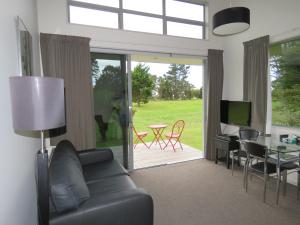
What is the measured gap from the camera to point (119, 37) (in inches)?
148

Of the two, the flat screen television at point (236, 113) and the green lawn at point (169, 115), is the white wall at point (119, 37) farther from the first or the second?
the green lawn at point (169, 115)

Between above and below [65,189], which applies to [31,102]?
above

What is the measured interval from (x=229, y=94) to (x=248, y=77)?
27.1 inches

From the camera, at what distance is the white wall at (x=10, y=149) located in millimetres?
1447

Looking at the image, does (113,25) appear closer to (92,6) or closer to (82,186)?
(92,6)

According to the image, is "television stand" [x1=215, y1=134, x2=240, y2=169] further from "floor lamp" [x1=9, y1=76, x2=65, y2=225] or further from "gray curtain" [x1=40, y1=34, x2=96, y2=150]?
"floor lamp" [x1=9, y1=76, x2=65, y2=225]

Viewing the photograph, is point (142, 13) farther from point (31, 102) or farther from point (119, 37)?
point (31, 102)

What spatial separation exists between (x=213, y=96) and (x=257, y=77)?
974mm

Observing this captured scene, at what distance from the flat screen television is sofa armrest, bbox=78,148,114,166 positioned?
2482 millimetres

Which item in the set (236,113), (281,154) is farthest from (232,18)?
(236,113)

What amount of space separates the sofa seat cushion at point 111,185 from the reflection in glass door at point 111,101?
1543 millimetres

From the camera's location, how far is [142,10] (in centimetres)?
399

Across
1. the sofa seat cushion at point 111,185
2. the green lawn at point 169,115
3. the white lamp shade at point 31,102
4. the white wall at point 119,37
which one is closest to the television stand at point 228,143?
the white wall at point 119,37

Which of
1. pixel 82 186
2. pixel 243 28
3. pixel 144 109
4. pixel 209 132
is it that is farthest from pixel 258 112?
pixel 144 109
